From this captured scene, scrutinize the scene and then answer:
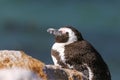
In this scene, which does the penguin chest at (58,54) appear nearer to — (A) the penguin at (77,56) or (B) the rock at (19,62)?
(A) the penguin at (77,56)

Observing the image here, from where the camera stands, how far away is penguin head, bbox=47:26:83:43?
6297 mm

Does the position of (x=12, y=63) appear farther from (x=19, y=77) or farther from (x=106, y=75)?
(x=106, y=75)

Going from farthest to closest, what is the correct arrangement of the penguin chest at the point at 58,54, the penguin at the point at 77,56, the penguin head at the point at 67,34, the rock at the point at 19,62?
1. the penguin head at the point at 67,34
2. the penguin chest at the point at 58,54
3. the penguin at the point at 77,56
4. the rock at the point at 19,62

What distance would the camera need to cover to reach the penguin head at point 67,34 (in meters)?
6.30

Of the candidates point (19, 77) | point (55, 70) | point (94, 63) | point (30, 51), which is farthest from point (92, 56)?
point (30, 51)

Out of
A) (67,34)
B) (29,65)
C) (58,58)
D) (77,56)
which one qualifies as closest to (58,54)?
(58,58)

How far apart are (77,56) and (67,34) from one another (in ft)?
2.29

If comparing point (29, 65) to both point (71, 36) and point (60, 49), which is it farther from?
point (71, 36)

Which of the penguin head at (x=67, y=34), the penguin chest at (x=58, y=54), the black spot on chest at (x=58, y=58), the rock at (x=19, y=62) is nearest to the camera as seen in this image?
the rock at (x=19, y=62)

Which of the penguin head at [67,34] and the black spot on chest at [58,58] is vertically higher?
the penguin head at [67,34]

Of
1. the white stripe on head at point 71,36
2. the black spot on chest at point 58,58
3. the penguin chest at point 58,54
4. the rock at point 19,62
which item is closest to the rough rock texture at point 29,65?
the rock at point 19,62

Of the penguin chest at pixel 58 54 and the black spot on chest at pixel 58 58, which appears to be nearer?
the black spot on chest at pixel 58 58

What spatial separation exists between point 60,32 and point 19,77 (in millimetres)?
3328

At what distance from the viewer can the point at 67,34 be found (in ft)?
21.0
